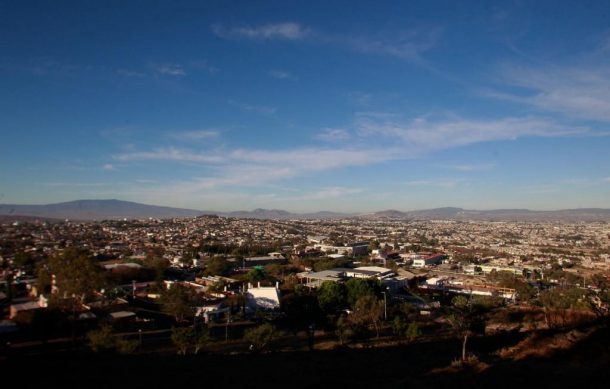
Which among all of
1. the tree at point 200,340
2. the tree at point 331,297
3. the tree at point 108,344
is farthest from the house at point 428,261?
the tree at point 108,344

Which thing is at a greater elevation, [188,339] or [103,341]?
[103,341]

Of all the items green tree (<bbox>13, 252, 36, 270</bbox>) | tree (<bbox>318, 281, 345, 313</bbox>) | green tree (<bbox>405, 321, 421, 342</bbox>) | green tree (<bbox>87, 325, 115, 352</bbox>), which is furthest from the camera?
green tree (<bbox>13, 252, 36, 270</bbox>)

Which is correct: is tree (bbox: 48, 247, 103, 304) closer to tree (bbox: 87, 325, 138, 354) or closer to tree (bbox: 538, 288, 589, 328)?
tree (bbox: 87, 325, 138, 354)

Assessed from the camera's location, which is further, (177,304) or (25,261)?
(25,261)

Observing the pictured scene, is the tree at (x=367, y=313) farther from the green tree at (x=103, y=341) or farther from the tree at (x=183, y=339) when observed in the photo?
the green tree at (x=103, y=341)

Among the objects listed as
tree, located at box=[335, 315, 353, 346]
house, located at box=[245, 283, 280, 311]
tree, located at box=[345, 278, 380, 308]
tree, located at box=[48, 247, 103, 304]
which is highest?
tree, located at box=[48, 247, 103, 304]

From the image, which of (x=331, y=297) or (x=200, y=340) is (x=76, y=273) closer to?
(x=200, y=340)

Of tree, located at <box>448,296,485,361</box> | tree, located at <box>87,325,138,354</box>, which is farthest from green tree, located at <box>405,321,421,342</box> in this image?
tree, located at <box>87,325,138,354</box>

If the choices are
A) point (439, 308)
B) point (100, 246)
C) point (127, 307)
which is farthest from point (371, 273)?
point (100, 246)

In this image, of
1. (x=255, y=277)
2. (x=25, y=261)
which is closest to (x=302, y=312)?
(x=255, y=277)
